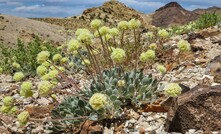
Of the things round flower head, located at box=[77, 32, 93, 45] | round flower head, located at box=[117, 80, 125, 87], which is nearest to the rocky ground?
round flower head, located at box=[117, 80, 125, 87]

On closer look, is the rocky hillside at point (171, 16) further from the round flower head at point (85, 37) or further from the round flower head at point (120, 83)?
the round flower head at point (85, 37)

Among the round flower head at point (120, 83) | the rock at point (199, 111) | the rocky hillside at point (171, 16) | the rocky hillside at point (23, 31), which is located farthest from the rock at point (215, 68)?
the rocky hillside at point (171, 16)

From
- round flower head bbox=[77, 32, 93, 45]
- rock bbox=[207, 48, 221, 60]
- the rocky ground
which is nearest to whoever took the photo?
round flower head bbox=[77, 32, 93, 45]

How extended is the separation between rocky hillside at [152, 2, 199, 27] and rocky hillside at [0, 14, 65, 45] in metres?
13.0

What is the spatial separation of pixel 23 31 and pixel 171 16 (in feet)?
59.2

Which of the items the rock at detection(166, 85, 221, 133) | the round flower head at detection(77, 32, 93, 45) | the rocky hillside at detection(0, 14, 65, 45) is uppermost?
the round flower head at detection(77, 32, 93, 45)

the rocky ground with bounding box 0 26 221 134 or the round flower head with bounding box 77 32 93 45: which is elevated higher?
the round flower head with bounding box 77 32 93 45

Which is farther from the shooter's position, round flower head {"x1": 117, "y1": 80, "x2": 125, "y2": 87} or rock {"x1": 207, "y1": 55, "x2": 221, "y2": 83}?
rock {"x1": 207, "y1": 55, "x2": 221, "y2": 83}

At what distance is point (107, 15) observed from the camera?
1793 inches

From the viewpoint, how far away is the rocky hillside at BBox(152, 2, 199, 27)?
41.4 metres

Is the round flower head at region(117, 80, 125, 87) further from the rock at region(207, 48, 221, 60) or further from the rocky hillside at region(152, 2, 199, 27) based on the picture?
the rocky hillside at region(152, 2, 199, 27)

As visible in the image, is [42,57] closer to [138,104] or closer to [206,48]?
[138,104]

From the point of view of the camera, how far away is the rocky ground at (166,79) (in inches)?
230

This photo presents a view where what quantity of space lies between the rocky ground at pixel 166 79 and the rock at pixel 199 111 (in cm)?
7
